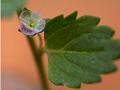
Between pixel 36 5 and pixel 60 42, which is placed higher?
pixel 60 42

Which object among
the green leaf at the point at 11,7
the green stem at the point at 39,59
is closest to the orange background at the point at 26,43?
the green stem at the point at 39,59

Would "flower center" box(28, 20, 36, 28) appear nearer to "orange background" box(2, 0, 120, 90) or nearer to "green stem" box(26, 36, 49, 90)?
"green stem" box(26, 36, 49, 90)

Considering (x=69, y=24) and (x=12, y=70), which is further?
(x=12, y=70)

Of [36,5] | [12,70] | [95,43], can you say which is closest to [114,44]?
[95,43]

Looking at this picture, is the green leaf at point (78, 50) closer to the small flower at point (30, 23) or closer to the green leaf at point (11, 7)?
the small flower at point (30, 23)

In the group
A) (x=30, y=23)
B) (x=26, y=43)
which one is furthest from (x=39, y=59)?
(x=26, y=43)

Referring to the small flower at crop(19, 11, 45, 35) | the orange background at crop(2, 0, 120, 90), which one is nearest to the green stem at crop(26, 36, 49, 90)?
the small flower at crop(19, 11, 45, 35)

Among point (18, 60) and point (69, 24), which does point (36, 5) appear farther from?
point (69, 24)

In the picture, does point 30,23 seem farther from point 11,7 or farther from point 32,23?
point 11,7
